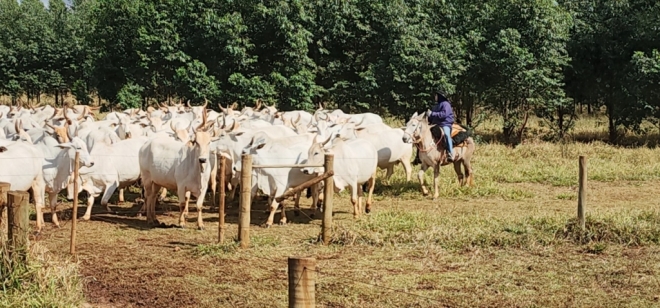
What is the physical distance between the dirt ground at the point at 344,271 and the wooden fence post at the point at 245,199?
244 mm

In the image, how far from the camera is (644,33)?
25.2 m

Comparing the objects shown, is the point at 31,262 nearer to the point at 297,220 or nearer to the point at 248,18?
the point at 297,220

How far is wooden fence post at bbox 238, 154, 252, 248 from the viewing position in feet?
31.8

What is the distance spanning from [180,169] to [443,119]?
6281 mm

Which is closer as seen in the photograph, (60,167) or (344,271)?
(344,271)

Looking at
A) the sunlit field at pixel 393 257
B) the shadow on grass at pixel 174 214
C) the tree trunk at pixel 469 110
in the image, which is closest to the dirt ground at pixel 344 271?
the sunlit field at pixel 393 257

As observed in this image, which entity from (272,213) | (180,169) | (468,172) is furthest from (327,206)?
(468,172)

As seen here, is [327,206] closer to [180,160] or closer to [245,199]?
[245,199]

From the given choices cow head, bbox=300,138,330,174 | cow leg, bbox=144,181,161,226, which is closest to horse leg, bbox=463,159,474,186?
cow head, bbox=300,138,330,174

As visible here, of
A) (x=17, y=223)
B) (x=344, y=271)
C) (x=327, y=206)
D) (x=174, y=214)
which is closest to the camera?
(x=17, y=223)

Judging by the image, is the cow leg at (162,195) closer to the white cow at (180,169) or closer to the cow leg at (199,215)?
the white cow at (180,169)

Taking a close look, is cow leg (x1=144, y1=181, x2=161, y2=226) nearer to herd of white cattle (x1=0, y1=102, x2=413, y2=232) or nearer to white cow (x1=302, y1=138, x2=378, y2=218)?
herd of white cattle (x1=0, y1=102, x2=413, y2=232)

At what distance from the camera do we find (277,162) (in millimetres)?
12695

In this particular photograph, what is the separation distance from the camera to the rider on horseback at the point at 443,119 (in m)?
15.7
